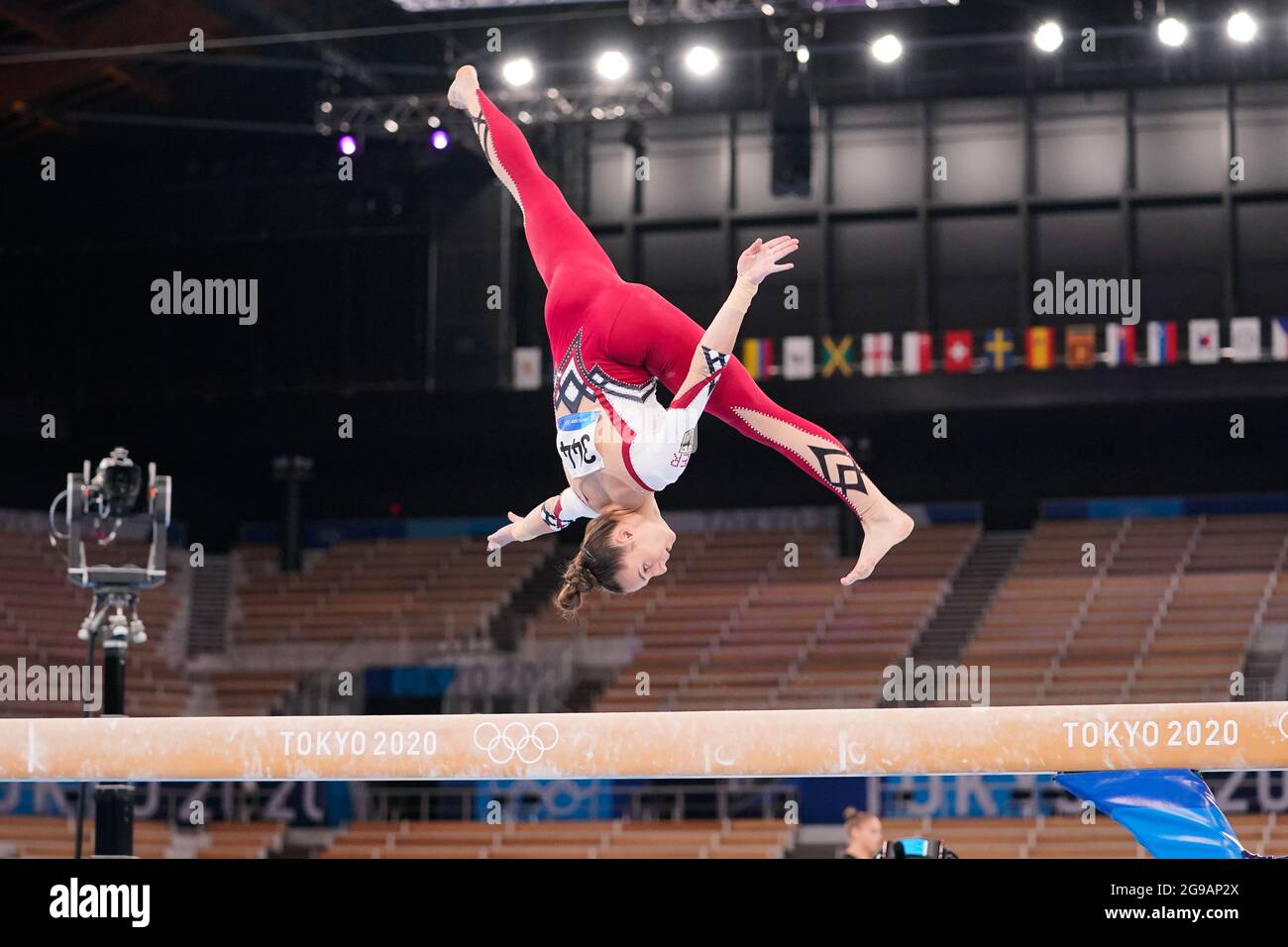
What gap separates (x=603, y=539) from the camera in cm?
558

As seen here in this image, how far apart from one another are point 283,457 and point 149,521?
12.4 m

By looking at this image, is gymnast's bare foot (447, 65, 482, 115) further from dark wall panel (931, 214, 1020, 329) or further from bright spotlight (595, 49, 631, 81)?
dark wall panel (931, 214, 1020, 329)

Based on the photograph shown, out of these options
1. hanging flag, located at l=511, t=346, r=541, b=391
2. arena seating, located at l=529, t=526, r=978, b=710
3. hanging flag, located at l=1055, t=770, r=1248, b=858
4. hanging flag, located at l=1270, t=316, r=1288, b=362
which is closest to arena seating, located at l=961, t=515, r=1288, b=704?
arena seating, located at l=529, t=526, r=978, b=710

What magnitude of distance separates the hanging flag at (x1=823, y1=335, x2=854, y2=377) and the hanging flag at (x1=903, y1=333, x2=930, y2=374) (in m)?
0.57

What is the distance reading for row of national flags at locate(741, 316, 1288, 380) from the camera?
16531 millimetres

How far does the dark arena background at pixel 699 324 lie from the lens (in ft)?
51.2

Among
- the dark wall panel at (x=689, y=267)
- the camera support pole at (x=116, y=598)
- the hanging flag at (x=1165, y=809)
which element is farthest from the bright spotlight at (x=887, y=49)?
the hanging flag at (x=1165, y=809)

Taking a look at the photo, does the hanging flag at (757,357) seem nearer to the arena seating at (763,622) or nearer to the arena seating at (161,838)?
the arena seating at (763,622)

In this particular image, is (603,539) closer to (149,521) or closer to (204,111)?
(149,521)

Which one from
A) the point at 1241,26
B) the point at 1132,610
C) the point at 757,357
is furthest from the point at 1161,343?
the point at 757,357

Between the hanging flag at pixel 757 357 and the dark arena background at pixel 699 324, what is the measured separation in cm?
4
